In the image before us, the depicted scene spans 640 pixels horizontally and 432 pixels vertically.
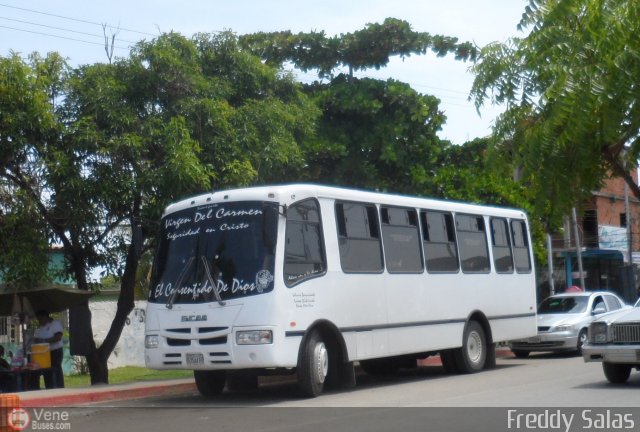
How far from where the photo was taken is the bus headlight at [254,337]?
43.1 feet

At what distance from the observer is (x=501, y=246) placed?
771 inches

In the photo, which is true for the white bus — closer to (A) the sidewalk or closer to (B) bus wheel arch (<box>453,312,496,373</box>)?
(B) bus wheel arch (<box>453,312,496,373</box>)

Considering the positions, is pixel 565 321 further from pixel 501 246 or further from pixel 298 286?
pixel 298 286

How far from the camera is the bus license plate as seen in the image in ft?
44.5

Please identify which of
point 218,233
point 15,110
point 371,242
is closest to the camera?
point 218,233

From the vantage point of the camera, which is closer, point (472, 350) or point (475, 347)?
point (472, 350)

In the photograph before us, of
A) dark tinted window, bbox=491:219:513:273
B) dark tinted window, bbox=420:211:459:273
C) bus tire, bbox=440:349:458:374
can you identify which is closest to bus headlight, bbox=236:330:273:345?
dark tinted window, bbox=420:211:459:273

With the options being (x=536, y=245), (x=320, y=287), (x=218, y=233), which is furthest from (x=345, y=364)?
(x=536, y=245)

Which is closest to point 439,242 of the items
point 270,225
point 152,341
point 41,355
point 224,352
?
point 270,225

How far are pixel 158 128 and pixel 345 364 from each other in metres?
6.25

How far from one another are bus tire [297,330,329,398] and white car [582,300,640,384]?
407 centimetres

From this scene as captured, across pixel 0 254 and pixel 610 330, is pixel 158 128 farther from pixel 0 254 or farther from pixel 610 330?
pixel 610 330

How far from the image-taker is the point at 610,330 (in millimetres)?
14359

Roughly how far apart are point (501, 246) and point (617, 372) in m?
5.40
